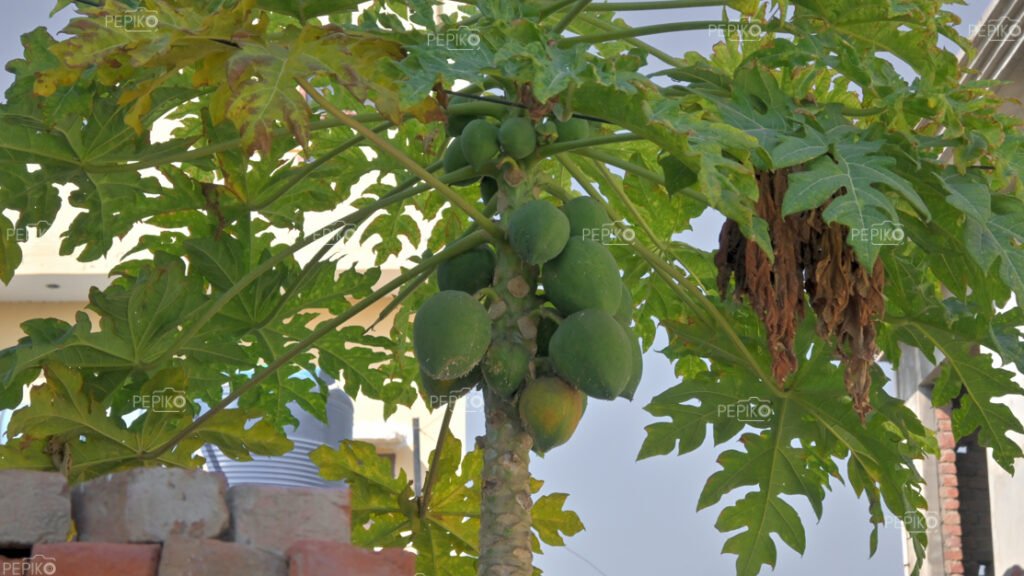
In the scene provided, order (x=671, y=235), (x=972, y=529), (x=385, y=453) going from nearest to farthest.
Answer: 1. (x=671, y=235)
2. (x=972, y=529)
3. (x=385, y=453)

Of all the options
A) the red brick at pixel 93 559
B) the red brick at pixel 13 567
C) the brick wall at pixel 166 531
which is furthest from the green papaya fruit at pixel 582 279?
the red brick at pixel 13 567

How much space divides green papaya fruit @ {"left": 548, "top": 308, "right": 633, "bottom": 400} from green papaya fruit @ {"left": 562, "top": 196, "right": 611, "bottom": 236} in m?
0.27

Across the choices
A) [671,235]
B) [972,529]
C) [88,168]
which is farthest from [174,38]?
[972,529]

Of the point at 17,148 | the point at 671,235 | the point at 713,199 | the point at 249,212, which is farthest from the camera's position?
the point at 671,235

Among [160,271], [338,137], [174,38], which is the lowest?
[160,271]

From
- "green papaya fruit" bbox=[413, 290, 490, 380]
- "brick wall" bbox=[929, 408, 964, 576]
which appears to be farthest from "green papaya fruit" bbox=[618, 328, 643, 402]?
"brick wall" bbox=[929, 408, 964, 576]

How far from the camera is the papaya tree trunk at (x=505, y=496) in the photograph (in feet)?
8.52

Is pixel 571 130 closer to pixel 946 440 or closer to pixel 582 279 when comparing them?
pixel 582 279

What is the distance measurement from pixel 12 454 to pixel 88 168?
2.14ft

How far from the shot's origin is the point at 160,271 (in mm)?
3143

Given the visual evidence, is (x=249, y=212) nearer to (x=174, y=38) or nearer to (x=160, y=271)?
(x=160, y=271)

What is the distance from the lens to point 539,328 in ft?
8.91

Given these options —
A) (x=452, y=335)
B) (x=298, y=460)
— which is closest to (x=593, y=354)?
(x=452, y=335)

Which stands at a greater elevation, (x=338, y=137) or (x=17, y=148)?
(x=338, y=137)
